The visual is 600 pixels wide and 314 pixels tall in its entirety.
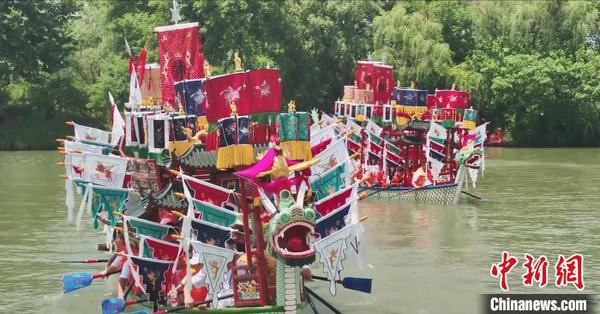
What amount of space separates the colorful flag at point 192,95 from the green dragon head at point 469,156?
12.8m

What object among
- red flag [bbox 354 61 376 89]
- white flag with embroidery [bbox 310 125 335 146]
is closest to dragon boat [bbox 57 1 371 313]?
white flag with embroidery [bbox 310 125 335 146]

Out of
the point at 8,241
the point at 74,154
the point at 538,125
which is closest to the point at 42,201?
the point at 8,241

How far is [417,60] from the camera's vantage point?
47.9m

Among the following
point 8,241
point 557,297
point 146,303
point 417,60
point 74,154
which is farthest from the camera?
point 417,60

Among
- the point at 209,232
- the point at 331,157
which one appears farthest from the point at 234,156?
the point at 331,157

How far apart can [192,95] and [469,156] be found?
43.3 ft

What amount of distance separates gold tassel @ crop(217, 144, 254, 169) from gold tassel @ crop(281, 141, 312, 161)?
0.48 metres

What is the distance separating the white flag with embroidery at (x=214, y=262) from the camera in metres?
11.3

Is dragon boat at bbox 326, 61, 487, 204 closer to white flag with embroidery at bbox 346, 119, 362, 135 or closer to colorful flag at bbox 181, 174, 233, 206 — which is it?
white flag with embroidery at bbox 346, 119, 362, 135

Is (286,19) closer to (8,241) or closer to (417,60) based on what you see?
(417,60)

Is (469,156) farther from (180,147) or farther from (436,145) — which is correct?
(180,147)

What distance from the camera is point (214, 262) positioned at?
11328 millimetres

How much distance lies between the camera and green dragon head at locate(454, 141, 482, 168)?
26.0 m

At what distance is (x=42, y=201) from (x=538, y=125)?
28771 mm
